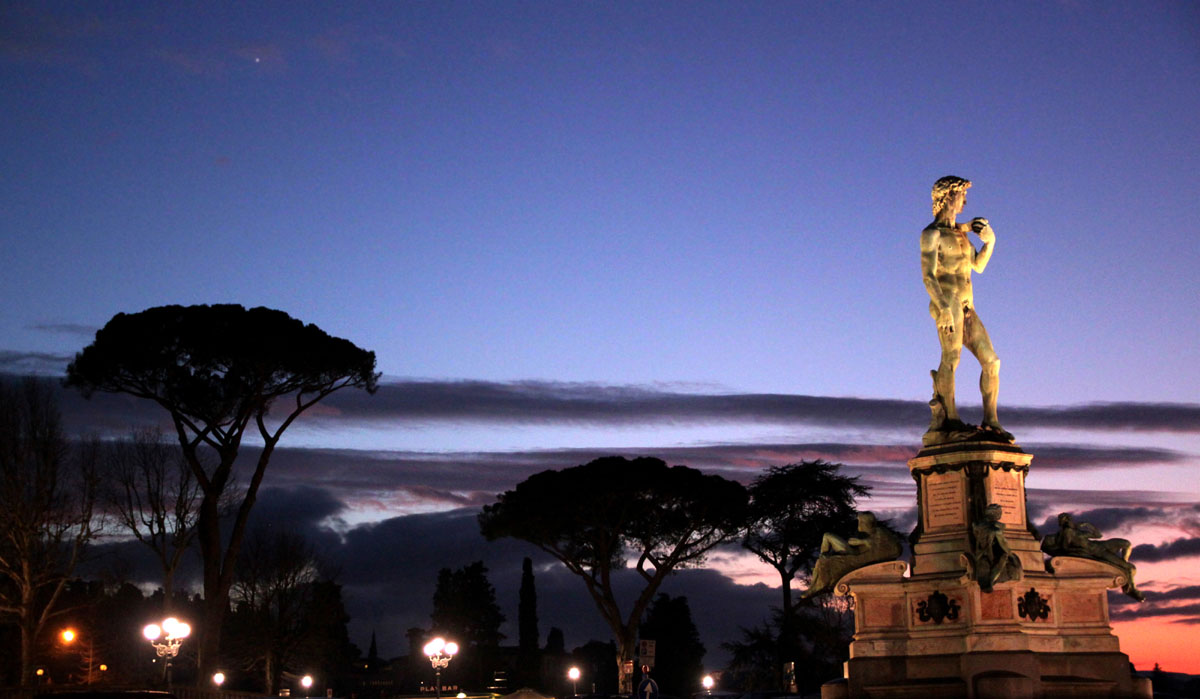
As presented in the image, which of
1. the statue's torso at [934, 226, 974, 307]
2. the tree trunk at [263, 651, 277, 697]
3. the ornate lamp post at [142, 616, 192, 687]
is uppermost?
the statue's torso at [934, 226, 974, 307]

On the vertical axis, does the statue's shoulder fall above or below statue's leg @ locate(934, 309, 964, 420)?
above

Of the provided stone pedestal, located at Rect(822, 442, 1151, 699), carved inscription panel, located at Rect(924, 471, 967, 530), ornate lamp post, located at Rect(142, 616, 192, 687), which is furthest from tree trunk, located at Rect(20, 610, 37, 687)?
carved inscription panel, located at Rect(924, 471, 967, 530)

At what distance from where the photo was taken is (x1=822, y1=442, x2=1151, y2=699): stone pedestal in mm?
15391

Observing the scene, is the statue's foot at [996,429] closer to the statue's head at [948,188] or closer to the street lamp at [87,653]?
the statue's head at [948,188]

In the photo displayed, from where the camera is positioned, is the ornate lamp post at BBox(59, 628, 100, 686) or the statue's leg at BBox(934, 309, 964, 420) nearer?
Result: the statue's leg at BBox(934, 309, 964, 420)

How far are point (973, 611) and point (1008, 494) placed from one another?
5.60 ft

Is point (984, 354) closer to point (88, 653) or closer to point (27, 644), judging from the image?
point (27, 644)

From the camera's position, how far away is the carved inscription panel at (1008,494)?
639 inches

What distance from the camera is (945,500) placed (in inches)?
650

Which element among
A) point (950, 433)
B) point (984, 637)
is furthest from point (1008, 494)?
point (984, 637)

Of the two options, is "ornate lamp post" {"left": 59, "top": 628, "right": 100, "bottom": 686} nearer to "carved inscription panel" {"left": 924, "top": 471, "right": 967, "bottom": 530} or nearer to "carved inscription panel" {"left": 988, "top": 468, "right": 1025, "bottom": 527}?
"carved inscription panel" {"left": 924, "top": 471, "right": 967, "bottom": 530}

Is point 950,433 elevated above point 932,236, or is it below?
below

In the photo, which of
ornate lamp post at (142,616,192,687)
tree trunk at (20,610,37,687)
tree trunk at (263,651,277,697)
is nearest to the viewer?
ornate lamp post at (142,616,192,687)

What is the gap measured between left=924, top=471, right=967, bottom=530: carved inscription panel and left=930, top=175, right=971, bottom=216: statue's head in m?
3.88
